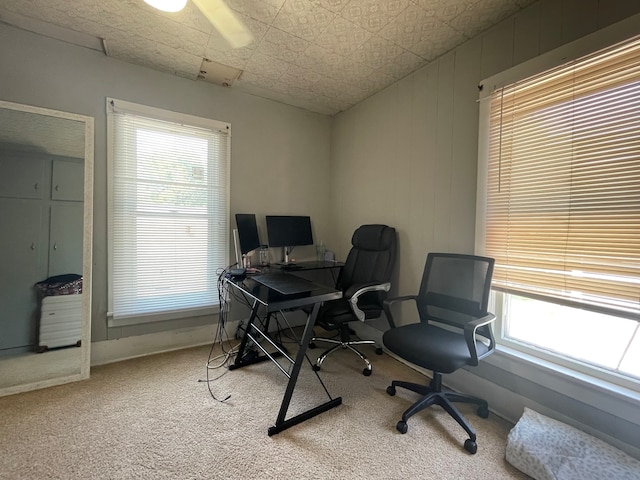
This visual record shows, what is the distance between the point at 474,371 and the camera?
6.63 ft

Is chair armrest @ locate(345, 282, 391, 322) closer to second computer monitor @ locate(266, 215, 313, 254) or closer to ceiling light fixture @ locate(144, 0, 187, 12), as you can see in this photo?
second computer monitor @ locate(266, 215, 313, 254)

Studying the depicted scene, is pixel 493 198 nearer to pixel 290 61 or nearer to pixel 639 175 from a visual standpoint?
pixel 639 175

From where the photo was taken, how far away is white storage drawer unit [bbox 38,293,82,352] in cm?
215

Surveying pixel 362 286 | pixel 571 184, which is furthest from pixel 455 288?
pixel 571 184

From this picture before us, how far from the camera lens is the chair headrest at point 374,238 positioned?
2598mm

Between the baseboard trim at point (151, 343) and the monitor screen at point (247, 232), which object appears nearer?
the baseboard trim at point (151, 343)

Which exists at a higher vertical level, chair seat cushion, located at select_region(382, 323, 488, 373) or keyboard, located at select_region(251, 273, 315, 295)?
keyboard, located at select_region(251, 273, 315, 295)

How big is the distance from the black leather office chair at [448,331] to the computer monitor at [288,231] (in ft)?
4.94

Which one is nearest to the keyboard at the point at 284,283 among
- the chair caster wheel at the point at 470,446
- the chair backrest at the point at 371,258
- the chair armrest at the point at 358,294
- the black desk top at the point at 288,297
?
the black desk top at the point at 288,297

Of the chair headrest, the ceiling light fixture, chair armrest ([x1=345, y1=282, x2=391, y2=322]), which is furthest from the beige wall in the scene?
the ceiling light fixture

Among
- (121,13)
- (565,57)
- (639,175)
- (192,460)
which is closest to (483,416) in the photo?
(639,175)

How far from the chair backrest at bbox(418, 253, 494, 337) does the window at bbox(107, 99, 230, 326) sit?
2064 mm

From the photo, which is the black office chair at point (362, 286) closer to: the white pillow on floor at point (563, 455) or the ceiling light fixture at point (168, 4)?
the white pillow on floor at point (563, 455)

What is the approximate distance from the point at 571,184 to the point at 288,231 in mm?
2449
